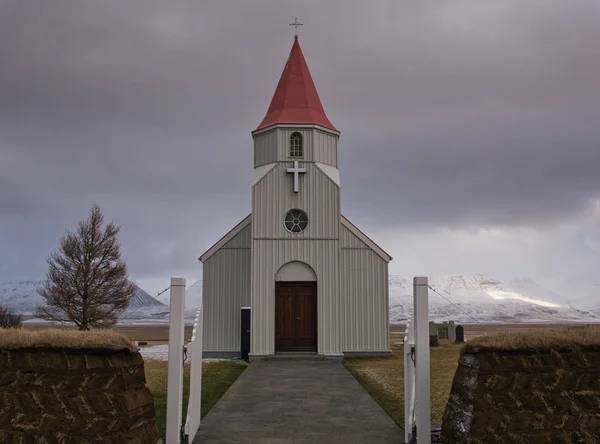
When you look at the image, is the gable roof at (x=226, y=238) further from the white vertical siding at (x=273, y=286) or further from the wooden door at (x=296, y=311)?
the wooden door at (x=296, y=311)

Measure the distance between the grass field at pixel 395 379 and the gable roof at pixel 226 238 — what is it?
623 cm

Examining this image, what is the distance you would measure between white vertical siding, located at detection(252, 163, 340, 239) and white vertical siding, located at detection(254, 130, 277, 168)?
2.13 feet

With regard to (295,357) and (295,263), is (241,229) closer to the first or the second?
(295,263)

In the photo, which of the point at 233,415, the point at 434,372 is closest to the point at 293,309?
the point at 434,372

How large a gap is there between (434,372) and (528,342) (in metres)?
9.77

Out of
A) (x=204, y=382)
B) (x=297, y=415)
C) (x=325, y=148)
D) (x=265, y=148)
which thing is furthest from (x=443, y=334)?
(x=297, y=415)

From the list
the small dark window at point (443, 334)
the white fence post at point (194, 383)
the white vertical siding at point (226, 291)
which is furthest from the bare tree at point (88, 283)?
the white fence post at point (194, 383)

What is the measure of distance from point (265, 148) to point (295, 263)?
4.49m

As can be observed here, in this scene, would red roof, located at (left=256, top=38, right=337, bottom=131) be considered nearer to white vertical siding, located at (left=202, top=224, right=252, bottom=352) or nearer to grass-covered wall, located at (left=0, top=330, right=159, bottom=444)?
white vertical siding, located at (left=202, top=224, right=252, bottom=352)

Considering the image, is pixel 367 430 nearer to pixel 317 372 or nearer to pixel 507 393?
pixel 507 393

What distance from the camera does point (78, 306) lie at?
30.5 metres

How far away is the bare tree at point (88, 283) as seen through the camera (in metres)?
30.4

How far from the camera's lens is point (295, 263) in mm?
20938

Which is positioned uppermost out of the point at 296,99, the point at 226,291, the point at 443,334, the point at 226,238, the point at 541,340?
the point at 296,99
